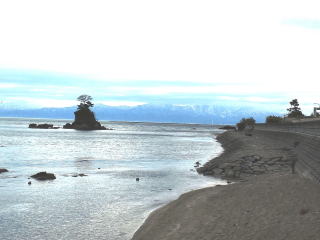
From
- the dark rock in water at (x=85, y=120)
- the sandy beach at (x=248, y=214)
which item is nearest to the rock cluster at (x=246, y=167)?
the sandy beach at (x=248, y=214)

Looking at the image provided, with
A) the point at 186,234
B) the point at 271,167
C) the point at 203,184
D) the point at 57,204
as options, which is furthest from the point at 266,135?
the point at 186,234

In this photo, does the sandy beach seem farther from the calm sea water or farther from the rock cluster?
the rock cluster

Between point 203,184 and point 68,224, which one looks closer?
point 68,224

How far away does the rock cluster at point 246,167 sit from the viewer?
115ft

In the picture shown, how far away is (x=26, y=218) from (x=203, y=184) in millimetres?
15791

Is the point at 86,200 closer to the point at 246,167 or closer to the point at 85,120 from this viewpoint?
the point at 246,167

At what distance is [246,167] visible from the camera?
36594 mm

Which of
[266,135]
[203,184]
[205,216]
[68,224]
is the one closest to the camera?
[205,216]

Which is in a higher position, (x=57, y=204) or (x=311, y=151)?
(x=311, y=151)

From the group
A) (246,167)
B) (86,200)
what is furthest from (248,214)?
(246,167)

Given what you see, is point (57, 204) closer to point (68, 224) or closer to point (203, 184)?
point (68, 224)

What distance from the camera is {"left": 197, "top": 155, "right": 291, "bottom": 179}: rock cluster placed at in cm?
3506

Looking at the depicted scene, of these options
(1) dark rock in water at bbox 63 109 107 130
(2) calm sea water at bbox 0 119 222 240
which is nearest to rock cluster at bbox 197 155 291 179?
(2) calm sea water at bbox 0 119 222 240

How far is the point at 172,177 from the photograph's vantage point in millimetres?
36406
